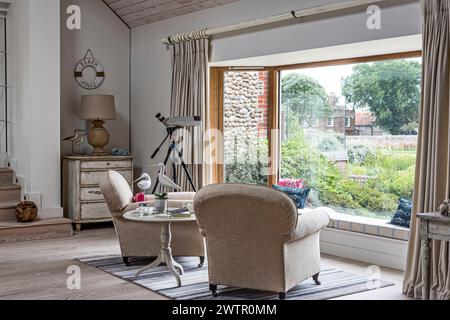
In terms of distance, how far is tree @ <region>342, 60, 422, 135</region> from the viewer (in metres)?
6.09

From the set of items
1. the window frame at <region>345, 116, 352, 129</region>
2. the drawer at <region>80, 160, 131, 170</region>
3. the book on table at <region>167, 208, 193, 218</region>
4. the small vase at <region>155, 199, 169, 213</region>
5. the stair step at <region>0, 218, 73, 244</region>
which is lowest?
the stair step at <region>0, 218, 73, 244</region>

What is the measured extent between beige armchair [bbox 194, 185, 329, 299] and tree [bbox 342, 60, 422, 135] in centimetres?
192

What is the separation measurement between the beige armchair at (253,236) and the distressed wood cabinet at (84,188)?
10.9 ft

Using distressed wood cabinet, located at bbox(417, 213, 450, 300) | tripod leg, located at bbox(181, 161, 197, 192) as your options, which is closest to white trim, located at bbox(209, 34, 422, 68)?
tripod leg, located at bbox(181, 161, 197, 192)

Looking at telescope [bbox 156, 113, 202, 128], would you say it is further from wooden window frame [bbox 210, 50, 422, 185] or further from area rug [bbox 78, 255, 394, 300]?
area rug [bbox 78, 255, 394, 300]

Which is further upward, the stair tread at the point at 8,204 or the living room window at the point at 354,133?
the living room window at the point at 354,133

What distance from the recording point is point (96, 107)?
7.87 metres

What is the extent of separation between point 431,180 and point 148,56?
4.62m

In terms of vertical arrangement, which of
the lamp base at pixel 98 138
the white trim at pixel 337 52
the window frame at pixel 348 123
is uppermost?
the white trim at pixel 337 52

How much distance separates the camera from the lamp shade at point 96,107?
7.86 meters

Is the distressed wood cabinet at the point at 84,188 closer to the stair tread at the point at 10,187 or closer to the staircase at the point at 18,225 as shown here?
the staircase at the point at 18,225

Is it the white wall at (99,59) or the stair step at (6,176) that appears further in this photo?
the white wall at (99,59)

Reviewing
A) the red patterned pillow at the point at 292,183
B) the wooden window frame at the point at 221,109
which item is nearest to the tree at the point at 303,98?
the wooden window frame at the point at 221,109
